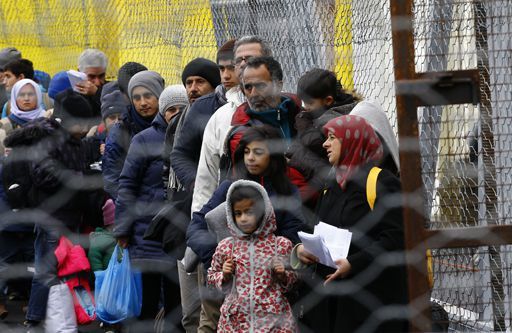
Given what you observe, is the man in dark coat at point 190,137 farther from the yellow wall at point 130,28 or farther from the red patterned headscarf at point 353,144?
the red patterned headscarf at point 353,144

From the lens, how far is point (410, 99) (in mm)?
3312

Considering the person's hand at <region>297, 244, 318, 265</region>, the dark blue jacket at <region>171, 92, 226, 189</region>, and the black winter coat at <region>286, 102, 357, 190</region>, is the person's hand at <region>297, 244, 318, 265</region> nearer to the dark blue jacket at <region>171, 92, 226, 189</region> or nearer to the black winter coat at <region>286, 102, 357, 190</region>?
the black winter coat at <region>286, 102, 357, 190</region>

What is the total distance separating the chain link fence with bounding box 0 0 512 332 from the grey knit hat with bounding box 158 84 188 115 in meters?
0.60

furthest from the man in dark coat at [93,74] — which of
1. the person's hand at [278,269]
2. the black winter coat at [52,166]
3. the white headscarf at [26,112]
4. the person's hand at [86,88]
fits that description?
the person's hand at [278,269]

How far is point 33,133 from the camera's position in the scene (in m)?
4.76

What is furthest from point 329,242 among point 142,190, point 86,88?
point 86,88

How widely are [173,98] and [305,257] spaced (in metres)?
1.55

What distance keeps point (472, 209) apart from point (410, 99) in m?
1.14

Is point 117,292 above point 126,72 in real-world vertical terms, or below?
below

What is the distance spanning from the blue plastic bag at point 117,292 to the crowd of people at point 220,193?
0.25 feet

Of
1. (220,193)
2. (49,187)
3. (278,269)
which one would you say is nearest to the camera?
(278,269)

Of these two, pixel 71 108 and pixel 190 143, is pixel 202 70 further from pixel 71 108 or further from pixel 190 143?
pixel 71 108

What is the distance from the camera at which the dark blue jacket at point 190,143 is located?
4926 millimetres

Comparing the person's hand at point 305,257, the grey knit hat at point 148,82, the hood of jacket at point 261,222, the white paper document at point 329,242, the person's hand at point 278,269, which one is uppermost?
the grey knit hat at point 148,82
